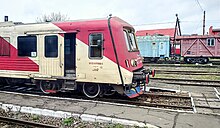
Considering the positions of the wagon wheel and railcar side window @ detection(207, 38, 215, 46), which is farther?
railcar side window @ detection(207, 38, 215, 46)

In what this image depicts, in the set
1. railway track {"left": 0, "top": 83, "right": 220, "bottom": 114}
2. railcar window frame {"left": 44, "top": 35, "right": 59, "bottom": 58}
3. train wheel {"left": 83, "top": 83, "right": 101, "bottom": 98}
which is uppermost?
railcar window frame {"left": 44, "top": 35, "right": 59, "bottom": 58}

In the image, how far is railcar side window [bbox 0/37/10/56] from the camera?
930cm

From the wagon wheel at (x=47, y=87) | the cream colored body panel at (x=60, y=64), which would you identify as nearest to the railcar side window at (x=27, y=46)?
the cream colored body panel at (x=60, y=64)

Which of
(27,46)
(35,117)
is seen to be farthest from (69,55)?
(35,117)

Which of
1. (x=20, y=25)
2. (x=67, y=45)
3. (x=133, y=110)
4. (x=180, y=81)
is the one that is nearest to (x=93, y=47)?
(x=67, y=45)

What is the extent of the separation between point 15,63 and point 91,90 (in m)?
3.62

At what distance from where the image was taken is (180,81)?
41.2ft

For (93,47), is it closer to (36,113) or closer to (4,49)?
(36,113)

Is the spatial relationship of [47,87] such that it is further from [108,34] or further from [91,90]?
[108,34]

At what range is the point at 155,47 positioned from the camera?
2597 centimetres

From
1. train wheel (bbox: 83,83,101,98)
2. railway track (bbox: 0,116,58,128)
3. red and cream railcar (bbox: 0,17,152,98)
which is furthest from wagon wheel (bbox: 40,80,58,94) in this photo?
railway track (bbox: 0,116,58,128)

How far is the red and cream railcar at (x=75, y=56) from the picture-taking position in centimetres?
743

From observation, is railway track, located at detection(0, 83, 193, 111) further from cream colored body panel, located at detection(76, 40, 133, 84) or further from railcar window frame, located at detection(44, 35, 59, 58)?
railcar window frame, located at detection(44, 35, 59, 58)

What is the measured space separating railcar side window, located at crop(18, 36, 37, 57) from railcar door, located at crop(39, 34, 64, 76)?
1.10 feet
